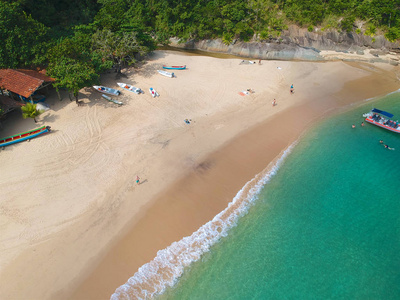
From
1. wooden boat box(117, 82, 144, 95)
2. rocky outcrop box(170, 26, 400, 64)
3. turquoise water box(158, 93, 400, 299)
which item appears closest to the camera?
turquoise water box(158, 93, 400, 299)

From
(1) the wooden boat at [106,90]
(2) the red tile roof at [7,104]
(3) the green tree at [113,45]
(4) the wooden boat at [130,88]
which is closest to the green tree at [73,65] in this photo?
(1) the wooden boat at [106,90]

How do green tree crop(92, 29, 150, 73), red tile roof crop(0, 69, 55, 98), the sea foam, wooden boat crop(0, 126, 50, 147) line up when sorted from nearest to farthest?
the sea foam, wooden boat crop(0, 126, 50, 147), red tile roof crop(0, 69, 55, 98), green tree crop(92, 29, 150, 73)

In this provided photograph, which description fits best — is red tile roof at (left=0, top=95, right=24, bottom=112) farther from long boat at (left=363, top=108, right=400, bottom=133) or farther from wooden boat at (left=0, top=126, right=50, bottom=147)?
long boat at (left=363, top=108, right=400, bottom=133)

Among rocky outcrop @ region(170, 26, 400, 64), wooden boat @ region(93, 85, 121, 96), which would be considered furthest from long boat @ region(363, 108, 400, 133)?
wooden boat @ region(93, 85, 121, 96)

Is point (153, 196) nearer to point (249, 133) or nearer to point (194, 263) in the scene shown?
point (194, 263)

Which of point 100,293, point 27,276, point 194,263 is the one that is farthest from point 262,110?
point 27,276

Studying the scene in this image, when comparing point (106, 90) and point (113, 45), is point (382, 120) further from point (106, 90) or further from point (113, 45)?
point (113, 45)

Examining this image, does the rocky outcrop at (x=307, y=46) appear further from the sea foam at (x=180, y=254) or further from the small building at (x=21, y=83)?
the sea foam at (x=180, y=254)
